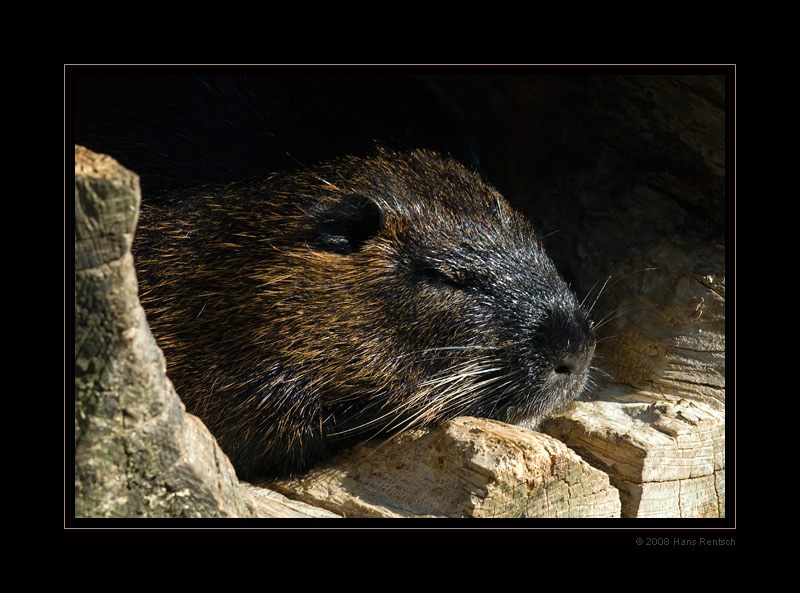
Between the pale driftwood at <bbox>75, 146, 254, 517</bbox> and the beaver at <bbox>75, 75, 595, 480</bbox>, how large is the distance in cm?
118

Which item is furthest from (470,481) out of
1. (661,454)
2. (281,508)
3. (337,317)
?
(337,317)

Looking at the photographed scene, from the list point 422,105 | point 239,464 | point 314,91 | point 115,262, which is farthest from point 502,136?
point 115,262

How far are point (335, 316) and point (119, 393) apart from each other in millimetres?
1491

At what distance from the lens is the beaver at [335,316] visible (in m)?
3.50

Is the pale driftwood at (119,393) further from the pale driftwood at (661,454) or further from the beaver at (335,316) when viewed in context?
the pale driftwood at (661,454)

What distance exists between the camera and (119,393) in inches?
83.0

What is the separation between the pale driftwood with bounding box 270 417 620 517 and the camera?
288 cm

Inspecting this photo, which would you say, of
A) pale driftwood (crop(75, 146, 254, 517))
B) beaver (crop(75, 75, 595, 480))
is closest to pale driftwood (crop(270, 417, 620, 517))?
beaver (crop(75, 75, 595, 480))

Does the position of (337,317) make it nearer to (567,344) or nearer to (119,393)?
A: (567,344)

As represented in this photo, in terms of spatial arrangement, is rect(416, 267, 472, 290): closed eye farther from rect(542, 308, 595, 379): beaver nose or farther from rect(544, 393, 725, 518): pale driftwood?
rect(544, 393, 725, 518): pale driftwood

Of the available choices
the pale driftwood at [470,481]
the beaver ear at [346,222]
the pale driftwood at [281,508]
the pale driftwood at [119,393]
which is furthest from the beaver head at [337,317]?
the pale driftwood at [119,393]

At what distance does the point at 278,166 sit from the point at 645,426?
199cm
